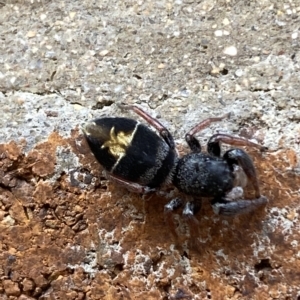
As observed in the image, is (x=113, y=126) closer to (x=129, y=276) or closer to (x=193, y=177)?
(x=193, y=177)

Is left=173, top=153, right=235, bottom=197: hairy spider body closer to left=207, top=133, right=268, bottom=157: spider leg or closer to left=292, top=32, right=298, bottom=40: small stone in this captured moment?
left=207, top=133, right=268, bottom=157: spider leg

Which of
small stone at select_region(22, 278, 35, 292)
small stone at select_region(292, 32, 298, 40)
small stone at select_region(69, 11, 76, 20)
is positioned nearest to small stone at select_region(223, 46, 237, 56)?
small stone at select_region(292, 32, 298, 40)

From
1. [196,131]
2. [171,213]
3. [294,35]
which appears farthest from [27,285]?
[294,35]

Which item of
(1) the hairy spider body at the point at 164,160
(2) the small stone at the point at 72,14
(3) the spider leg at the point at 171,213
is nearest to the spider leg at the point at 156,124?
(1) the hairy spider body at the point at 164,160

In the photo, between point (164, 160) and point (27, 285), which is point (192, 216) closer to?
point (164, 160)

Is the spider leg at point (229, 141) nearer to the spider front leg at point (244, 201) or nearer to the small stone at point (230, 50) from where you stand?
the spider front leg at point (244, 201)

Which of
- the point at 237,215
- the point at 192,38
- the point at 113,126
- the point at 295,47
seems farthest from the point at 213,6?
the point at 237,215
